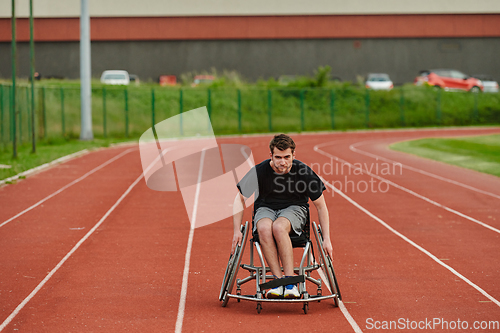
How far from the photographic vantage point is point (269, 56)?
4638 centimetres


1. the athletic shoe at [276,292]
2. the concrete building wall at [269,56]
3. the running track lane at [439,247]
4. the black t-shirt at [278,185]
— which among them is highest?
the concrete building wall at [269,56]

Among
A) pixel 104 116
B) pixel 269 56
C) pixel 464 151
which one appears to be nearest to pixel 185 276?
pixel 464 151

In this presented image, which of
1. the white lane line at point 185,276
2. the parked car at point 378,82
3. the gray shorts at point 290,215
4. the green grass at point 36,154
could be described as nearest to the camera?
the white lane line at point 185,276

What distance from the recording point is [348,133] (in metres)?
33.9

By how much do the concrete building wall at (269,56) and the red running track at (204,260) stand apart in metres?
32.0

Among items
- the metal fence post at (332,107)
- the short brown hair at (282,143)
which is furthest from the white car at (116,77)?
the short brown hair at (282,143)

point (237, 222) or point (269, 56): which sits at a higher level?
point (269, 56)

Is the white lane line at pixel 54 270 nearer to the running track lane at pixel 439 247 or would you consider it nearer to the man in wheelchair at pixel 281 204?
the man in wheelchair at pixel 281 204

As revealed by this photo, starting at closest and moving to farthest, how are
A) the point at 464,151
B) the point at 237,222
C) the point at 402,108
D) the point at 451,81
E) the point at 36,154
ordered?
the point at 237,222 < the point at 36,154 < the point at 464,151 < the point at 402,108 < the point at 451,81

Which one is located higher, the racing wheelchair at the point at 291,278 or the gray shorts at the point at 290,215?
the gray shorts at the point at 290,215

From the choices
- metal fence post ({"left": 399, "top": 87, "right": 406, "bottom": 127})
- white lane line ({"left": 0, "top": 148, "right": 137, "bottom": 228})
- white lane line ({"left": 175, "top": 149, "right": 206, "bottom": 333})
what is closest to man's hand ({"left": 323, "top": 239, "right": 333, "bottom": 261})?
white lane line ({"left": 175, "top": 149, "right": 206, "bottom": 333})

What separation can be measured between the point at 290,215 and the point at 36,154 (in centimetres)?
1585

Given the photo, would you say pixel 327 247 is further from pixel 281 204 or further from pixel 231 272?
pixel 231 272

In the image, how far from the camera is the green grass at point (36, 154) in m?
16.4
